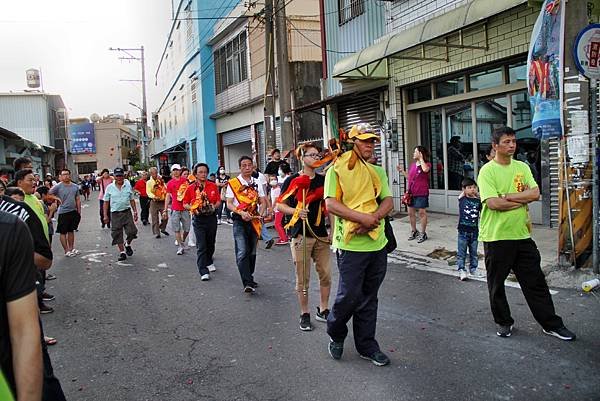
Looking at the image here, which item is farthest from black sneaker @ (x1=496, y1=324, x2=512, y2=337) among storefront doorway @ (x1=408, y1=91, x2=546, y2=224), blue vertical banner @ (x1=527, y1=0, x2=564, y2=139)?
storefront doorway @ (x1=408, y1=91, x2=546, y2=224)

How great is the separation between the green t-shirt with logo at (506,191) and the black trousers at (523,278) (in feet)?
0.27

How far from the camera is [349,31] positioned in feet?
47.8

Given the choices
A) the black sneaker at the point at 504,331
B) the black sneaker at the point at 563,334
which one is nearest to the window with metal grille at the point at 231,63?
the black sneaker at the point at 504,331

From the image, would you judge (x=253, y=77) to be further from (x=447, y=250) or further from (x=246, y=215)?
(x=246, y=215)

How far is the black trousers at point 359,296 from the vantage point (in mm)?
4258

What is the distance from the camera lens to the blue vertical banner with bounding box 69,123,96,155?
63.7m

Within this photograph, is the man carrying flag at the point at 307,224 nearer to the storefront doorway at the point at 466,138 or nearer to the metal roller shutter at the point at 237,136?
the storefront doorway at the point at 466,138

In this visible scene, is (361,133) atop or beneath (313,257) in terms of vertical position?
atop

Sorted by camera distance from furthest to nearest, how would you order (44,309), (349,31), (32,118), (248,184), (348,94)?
(32,118)
(349,31)
(348,94)
(248,184)
(44,309)

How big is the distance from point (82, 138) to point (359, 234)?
216 ft

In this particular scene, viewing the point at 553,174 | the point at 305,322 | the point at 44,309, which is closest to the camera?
the point at 305,322

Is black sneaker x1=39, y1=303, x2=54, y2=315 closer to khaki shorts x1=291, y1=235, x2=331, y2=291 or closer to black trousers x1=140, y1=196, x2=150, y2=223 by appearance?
khaki shorts x1=291, y1=235, x2=331, y2=291

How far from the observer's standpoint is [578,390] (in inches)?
145

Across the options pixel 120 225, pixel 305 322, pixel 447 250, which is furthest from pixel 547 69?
pixel 120 225
